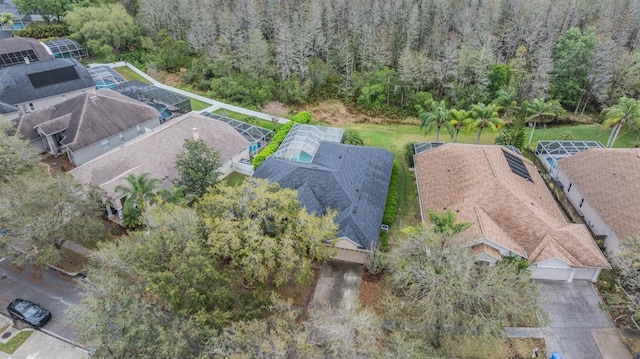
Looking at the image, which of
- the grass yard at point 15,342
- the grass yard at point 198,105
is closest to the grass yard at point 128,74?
the grass yard at point 198,105

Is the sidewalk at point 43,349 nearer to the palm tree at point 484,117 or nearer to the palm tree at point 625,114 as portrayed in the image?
the palm tree at point 484,117

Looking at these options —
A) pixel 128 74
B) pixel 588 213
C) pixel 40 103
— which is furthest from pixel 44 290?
pixel 128 74

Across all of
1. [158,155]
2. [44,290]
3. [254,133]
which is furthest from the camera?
[254,133]

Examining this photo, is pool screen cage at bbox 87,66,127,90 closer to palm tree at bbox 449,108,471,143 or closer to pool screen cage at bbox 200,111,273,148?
pool screen cage at bbox 200,111,273,148

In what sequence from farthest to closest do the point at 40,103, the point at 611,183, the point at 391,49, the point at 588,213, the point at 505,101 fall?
the point at 391,49
the point at 40,103
the point at 505,101
the point at 588,213
the point at 611,183

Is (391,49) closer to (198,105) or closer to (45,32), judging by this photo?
(198,105)

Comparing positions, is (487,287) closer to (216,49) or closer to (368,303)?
(368,303)
